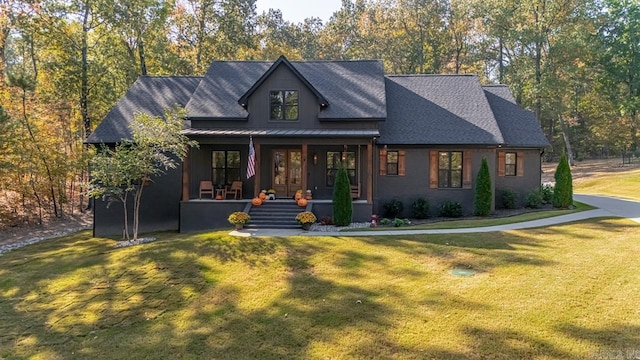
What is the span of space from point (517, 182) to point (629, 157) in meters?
27.0

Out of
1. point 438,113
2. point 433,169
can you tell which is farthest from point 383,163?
point 438,113

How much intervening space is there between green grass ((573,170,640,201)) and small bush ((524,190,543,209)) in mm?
9241

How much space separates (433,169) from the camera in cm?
1744

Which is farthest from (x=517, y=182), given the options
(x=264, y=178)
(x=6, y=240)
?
(x=6, y=240)

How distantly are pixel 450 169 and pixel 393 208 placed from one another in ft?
10.4

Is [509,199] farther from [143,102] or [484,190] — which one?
[143,102]

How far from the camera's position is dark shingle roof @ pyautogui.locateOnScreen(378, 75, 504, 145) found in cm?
1736

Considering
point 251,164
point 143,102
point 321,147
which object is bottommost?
point 251,164

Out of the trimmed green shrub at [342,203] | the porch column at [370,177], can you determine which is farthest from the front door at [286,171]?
the porch column at [370,177]

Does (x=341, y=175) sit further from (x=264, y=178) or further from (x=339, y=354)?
(x=339, y=354)

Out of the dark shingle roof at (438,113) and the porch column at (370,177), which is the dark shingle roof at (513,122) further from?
the porch column at (370,177)

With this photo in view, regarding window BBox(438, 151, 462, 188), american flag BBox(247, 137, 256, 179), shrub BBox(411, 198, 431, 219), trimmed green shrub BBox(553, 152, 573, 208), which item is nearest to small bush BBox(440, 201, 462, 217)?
shrub BBox(411, 198, 431, 219)

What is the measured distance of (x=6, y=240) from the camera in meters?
17.3

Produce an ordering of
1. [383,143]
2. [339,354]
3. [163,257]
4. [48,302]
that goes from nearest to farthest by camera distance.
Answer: [339,354] < [48,302] < [163,257] < [383,143]
